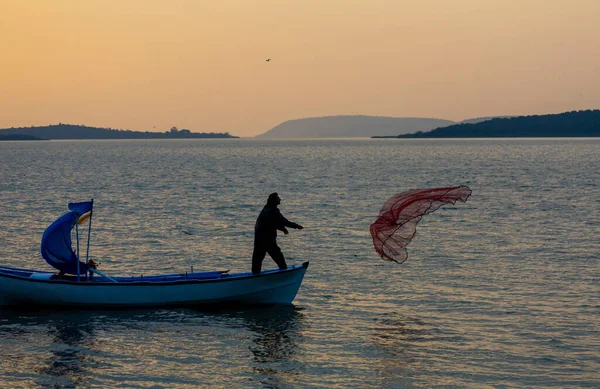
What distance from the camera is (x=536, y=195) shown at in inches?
2368

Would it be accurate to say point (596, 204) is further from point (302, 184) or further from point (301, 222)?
point (302, 184)

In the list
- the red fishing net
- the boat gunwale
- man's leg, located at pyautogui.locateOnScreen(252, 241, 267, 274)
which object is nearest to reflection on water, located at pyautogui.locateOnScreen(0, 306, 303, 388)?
the boat gunwale

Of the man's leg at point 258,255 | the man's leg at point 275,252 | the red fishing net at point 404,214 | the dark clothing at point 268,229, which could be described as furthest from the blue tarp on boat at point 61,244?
the red fishing net at point 404,214

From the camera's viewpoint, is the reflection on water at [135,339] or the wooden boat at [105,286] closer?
the reflection on water at [135,339]

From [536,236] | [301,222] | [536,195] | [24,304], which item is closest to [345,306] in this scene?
[24,304]

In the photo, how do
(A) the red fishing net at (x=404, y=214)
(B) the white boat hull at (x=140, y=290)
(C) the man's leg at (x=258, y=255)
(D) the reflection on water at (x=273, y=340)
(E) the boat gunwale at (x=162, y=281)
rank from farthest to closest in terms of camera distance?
1. (C) the man's leg at (x=258, y=255)
2. (B) the white boat hull at (x=140, y=290)
3. (E) the boat gunwale at (x=162, y=281)
4. (A) the red fishing net at (x=404, y=214)
5. (D) the reflection on water at (x=273, y=340)

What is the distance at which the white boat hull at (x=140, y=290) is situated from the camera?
782 inches

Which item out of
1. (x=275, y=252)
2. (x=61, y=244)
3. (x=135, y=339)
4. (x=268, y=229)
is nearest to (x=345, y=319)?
(x=275, y=252)

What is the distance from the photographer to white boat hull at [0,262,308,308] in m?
19.9

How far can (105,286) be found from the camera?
19.8 meters

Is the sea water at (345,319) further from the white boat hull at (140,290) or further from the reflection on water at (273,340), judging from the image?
the white boat hull at (140,290)

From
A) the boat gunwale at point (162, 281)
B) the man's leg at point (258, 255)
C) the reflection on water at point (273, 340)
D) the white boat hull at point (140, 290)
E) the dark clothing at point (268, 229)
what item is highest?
the dark clothing at point (268, 229)

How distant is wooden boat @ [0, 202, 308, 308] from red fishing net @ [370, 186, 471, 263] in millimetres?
2049

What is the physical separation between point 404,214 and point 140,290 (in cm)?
661
